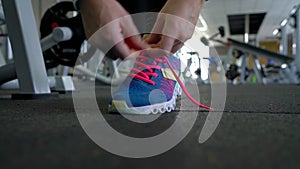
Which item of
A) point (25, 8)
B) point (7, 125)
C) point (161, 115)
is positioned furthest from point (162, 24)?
point (25, 8)

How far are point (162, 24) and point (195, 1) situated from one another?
14 cm

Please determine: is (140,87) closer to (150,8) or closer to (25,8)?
(150,8)

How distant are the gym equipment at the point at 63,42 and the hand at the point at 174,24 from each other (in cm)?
101

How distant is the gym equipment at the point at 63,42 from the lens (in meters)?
1.69

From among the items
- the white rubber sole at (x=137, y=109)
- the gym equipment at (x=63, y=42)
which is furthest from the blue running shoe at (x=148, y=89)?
the gym equipment at (x=63, y=42)

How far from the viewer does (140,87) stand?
0.69 metres

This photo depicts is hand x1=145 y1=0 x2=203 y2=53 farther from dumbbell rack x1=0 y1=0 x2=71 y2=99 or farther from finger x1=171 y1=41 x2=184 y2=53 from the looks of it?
dumbbell rack x1=0 y1=0 x2=71 y2=99

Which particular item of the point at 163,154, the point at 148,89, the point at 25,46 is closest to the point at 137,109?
the point at 148,89

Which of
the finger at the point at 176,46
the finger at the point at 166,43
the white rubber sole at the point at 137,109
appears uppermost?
the finger at the point at 166,43

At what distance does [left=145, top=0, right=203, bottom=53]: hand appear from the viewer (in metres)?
0.71

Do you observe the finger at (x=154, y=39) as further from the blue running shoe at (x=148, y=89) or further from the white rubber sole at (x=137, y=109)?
the white rubber sole at (x=137, y=109)

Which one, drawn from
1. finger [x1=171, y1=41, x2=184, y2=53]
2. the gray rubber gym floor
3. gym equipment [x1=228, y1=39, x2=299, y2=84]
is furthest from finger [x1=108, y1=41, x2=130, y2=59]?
gym equipment [x1=228, y1=39, x2=299, y2=84]

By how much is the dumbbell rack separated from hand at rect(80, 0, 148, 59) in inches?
17.6

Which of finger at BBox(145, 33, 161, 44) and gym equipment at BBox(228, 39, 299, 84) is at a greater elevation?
finger at BBox(145, 33, 161, 44)
